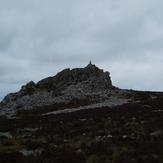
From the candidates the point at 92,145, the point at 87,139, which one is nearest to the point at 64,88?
the point at 87,139

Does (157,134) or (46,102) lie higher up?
(46,102)

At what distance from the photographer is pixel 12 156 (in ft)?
79.9

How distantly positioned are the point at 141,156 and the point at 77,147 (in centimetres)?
548

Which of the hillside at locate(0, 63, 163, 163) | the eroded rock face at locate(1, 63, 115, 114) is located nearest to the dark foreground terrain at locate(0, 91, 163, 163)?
the hillside at locate(0, 63, 163, 163)

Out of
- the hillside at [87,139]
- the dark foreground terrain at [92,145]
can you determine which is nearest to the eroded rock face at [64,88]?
the hillside at [87,139]

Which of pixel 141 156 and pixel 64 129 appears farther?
pixel 64 129

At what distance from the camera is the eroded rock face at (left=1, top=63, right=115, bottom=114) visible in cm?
7875

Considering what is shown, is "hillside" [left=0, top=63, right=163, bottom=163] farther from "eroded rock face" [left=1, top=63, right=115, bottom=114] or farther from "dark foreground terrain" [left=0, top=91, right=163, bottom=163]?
"eroded rock face" [left=1, top=63, right=115, bottom=114]

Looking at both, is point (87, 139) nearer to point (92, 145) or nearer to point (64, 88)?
point (92, 145)

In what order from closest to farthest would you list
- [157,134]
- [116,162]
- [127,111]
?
[116,162] < [157,134] < [127,111]

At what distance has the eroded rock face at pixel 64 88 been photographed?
7875 cm

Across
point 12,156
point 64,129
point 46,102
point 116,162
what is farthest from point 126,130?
point 46,102

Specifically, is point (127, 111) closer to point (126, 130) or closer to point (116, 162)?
point (126, 130)

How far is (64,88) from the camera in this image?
87.1 metres
